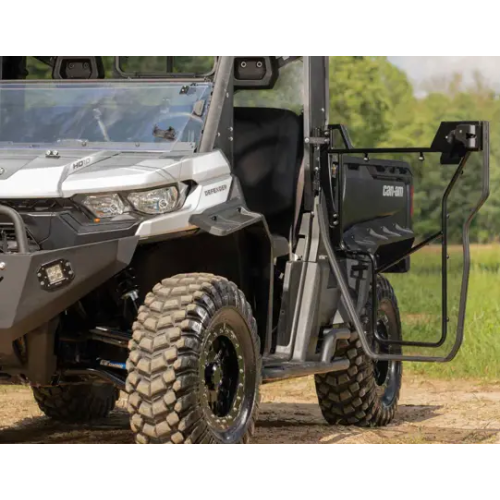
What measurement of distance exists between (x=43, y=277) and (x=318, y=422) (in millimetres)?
3861

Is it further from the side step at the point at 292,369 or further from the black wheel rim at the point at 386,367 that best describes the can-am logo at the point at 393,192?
the side step at the point at 292,369

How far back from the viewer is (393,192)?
32.6 ft

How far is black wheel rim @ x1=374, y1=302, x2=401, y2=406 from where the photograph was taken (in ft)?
32.3

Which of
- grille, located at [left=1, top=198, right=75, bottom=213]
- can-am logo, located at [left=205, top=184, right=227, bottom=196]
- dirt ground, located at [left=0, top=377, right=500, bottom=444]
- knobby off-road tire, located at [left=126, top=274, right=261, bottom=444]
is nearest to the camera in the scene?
knobby off-road tire, located at [left=126, top=274, right=261, bottom=444]

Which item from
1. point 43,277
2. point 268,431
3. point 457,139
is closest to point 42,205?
point 43,277

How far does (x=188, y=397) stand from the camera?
6.59m

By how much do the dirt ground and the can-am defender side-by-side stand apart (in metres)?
0.28

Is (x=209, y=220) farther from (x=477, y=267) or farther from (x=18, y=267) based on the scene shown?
(x=477, y=267)

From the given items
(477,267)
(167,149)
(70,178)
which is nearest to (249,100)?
(167,149)

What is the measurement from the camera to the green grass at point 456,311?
13.5m

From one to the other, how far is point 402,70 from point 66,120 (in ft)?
58.4

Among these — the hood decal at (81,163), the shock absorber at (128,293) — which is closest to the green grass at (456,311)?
the shock absorber at (128,293)

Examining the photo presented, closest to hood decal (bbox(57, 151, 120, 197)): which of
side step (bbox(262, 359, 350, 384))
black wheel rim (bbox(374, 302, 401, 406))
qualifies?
side step (bbox(262, 359, 350, 384))

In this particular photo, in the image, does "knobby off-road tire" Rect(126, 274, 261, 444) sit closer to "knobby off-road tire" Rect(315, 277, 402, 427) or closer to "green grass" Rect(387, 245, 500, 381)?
"knobby off-road tire" Rect(315, 277, 402, 427)
